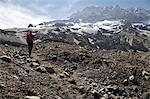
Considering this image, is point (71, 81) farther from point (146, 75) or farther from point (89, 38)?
point (89, 38)

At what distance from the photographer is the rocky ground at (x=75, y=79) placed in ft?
52.4

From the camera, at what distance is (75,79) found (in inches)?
835

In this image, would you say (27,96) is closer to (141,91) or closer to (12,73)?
(12,73)

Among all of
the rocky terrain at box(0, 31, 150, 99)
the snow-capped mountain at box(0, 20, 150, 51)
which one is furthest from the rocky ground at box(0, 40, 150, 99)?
the snow-capped mountain at box(0, 20, 150, 51)

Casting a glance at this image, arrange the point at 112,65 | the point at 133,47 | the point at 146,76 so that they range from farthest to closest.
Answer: the point at 133,47, the point at 112,65, the point at 146,76

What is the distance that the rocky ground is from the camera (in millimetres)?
15960

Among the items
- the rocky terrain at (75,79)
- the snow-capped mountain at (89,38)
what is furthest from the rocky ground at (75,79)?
the snow-capped mountain at (89,38)

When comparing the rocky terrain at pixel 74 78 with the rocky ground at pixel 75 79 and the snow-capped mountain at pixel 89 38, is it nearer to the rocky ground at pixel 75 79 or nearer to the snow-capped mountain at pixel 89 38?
the rocky ground at pixel 75 79

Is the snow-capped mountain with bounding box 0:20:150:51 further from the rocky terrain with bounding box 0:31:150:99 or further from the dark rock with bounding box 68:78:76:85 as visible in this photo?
the dark rock with bounding box 68:78:76:85

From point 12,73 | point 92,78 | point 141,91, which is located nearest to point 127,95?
point 141,91

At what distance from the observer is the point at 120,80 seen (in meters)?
20.0

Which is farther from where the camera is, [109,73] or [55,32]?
[55,32]

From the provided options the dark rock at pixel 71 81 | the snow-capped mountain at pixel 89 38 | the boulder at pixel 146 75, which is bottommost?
the snow-capped mountain at pixel 89 38

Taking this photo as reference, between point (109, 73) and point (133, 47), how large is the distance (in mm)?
49279
